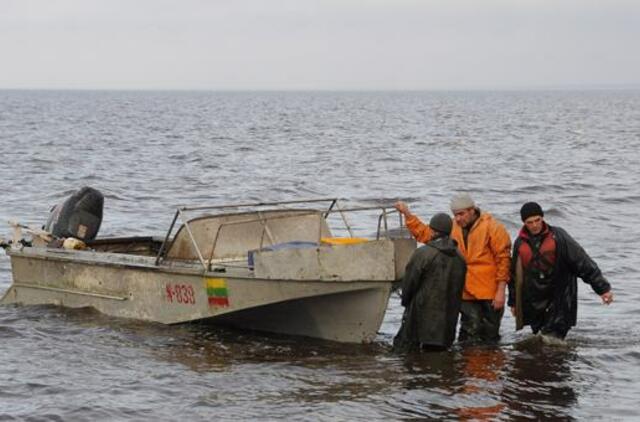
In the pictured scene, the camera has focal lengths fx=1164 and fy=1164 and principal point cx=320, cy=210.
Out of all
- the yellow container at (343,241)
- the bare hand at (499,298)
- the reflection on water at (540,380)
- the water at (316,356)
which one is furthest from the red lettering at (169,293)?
the reflection on water at (540,380)

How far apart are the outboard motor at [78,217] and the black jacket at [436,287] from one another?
4.90 m

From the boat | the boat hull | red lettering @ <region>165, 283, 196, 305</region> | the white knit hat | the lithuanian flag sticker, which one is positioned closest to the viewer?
the white knit hat

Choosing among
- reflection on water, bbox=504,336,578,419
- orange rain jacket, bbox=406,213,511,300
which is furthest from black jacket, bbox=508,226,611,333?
reflection on water, bbox=504,336,578,419

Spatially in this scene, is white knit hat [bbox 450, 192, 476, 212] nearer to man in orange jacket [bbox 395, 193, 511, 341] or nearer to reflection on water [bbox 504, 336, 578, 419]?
man in orange jacket [bbox 395, 193, 511, 341]

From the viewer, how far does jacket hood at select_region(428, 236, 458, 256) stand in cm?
1052

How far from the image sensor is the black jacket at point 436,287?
34.6 ft

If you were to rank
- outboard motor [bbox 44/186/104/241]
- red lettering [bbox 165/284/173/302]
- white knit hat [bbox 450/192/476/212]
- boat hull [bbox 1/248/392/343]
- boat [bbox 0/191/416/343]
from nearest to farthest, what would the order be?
1. white knit hat [bbox 450/192/476/212]
2. boat [bbox 0/191/416/343]
3. boat hull [bbox 1/248/392/343]
4. red lettering [bbox 165/284/173/302]
5. outboard motor [bbox 44/186/104/241]

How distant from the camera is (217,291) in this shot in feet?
38.3

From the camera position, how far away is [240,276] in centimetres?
1139

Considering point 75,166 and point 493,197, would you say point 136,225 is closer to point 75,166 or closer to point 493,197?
point 493,197

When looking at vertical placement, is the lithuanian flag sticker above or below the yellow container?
below

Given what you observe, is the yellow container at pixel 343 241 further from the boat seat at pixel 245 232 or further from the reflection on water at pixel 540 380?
the reflection on water at pixel 540 380

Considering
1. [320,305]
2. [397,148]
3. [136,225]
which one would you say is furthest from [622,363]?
[397,148]

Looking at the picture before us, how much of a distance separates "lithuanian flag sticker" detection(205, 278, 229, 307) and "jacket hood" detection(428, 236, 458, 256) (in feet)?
7.40
